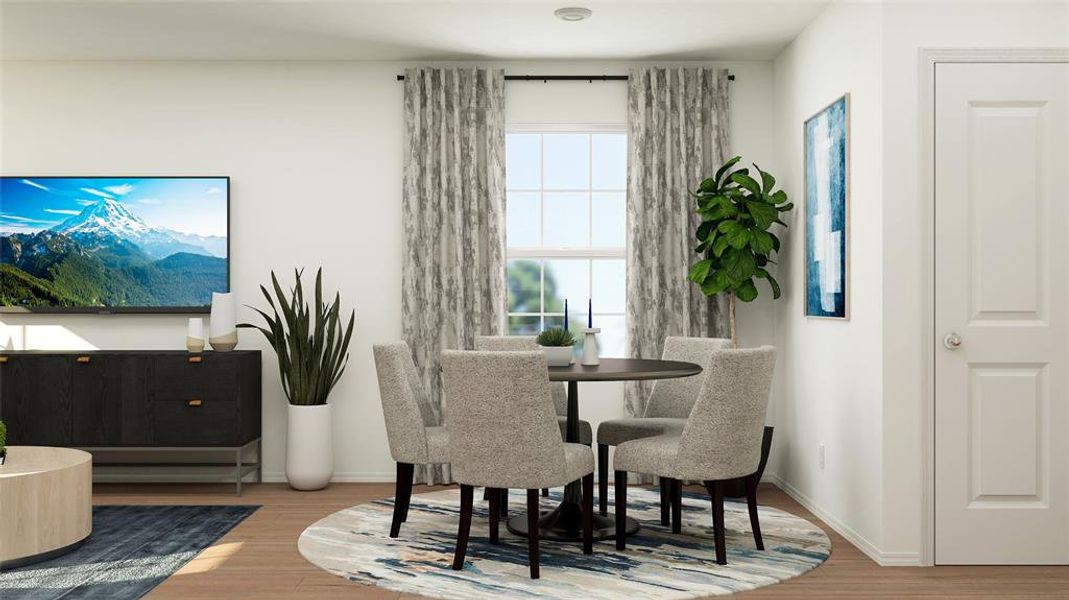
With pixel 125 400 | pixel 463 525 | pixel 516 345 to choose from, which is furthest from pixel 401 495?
pixel 125 400

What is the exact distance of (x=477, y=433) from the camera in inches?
138

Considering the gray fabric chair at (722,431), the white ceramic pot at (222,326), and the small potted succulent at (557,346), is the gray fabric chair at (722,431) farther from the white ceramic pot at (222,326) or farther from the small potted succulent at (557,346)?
the white ceramic pot at (222,326)

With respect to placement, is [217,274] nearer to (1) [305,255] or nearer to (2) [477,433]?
(1) [305,255]

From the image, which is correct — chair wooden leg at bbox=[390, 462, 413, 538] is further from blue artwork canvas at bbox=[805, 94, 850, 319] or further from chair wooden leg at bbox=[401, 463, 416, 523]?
blue artwork canvas at bbox=[805, 94, 850, 319]

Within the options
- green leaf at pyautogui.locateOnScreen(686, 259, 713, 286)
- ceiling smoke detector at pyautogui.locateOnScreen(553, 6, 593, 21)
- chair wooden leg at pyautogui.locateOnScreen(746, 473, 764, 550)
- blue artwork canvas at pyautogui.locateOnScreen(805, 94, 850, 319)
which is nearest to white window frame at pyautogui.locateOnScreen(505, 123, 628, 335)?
green leaf at pyautogui.locateOnScreen(686, 259, 713, 286)

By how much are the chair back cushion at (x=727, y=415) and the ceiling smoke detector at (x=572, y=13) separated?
209cm

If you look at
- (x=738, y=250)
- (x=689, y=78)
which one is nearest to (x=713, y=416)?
(x=738, y=250)

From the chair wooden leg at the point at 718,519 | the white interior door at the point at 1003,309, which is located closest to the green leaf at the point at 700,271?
the white interior door at the point at 1003,309

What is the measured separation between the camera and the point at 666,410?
4863 millimetres

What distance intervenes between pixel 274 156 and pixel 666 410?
2.93 metres

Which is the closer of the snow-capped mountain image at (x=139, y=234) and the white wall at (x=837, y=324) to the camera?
the white wall at (x=837, y=324)

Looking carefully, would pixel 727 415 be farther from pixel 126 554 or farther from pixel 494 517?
pixel 126 554

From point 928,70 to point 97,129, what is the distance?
480 cm

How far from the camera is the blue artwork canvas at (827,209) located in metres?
4.29
